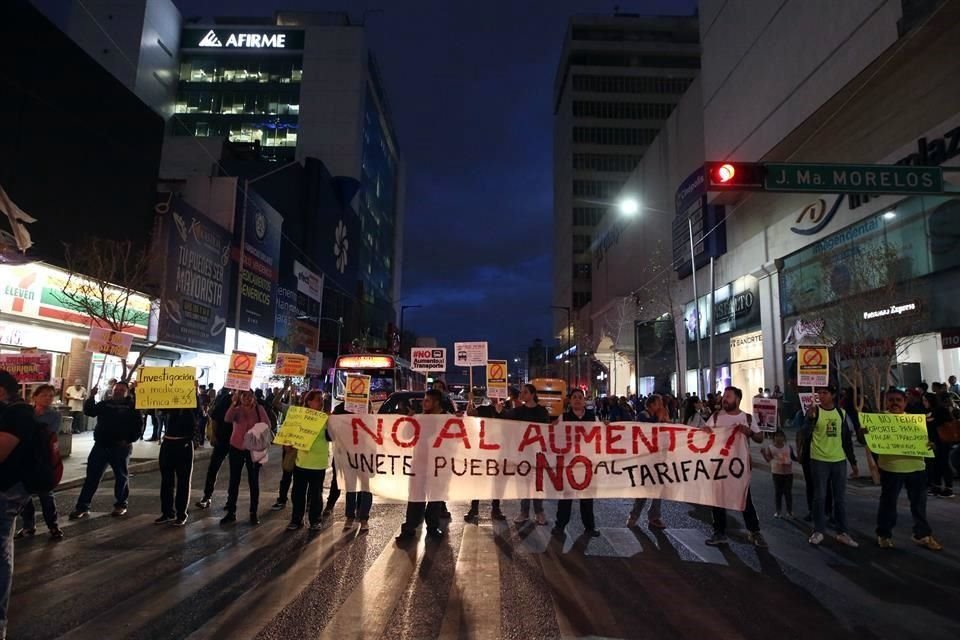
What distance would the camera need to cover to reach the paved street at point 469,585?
476 cm

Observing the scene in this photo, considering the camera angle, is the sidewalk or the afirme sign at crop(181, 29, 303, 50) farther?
the afirme sign at crop(181, 29, 303, 50)

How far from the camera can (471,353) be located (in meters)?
17.7

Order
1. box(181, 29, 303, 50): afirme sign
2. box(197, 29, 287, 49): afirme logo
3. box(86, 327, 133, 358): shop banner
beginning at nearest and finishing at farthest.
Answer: box(86, 327, 133, 358): shop banner, box(181, 29, 303, 50): afirme sign, box(197, 29, 287, 49): afirme logo

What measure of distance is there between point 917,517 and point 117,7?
74.9 meters

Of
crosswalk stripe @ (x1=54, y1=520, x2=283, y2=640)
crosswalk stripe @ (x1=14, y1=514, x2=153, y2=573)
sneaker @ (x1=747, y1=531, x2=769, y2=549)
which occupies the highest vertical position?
sneaker @ (x1=747, y1=531, x2=769, y2=549)

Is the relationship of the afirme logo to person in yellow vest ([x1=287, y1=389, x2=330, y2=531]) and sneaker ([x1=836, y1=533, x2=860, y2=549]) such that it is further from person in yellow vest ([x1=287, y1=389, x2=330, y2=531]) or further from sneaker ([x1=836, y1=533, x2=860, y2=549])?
sneaker ([x1=836, y1=533, x2=860, y2=549])

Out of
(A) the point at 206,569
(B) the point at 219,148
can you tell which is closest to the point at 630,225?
(B) the point at 219,148

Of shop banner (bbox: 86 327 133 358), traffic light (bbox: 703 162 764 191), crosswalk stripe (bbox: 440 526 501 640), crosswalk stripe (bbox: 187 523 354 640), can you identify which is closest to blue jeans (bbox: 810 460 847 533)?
crosswalk stripe (bbox: 440 526 501 640)

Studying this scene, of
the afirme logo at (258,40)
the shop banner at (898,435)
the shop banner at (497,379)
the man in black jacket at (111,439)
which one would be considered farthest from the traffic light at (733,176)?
the afirme logo at (258,40)

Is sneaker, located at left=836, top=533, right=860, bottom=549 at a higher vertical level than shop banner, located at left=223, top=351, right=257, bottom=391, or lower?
lower

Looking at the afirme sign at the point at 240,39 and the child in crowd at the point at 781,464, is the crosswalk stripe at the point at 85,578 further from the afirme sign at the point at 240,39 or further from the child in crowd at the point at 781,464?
the afirme sign at the point at 240,39

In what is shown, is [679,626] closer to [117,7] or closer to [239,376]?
[239,376]

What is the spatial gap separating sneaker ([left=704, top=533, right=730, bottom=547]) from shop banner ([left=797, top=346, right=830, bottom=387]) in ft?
17.3

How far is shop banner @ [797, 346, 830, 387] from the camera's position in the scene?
37.7 feet
